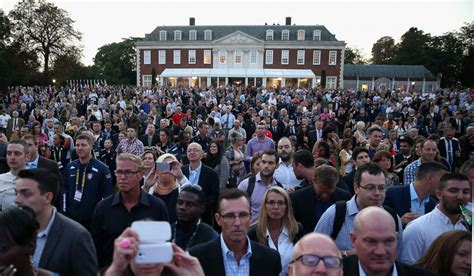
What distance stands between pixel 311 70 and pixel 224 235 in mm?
59725

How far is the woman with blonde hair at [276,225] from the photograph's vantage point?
3570 mm

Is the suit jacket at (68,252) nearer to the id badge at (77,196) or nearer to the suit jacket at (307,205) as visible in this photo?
the id badge at (77,196)

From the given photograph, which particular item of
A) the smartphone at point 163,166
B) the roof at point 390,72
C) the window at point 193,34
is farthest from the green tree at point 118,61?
the smartphone at point 163,166

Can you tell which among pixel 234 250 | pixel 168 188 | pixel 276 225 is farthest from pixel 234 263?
pixel 168 188

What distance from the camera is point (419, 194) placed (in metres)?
4.29

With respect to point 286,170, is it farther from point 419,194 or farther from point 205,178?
point 419,194

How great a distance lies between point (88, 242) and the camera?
9.25 ft

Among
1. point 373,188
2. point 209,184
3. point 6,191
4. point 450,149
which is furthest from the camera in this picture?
point 450,149

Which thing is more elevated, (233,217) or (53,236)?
(233,217)

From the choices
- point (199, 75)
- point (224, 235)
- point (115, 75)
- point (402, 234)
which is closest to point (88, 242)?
point (224, 235)

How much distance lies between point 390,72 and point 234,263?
71.6 meters

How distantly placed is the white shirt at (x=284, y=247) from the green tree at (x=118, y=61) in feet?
235

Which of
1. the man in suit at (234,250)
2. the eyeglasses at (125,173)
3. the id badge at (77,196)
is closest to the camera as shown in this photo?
the man in suit at (234,250)

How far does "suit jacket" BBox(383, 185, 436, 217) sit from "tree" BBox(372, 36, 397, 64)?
3780 inches
